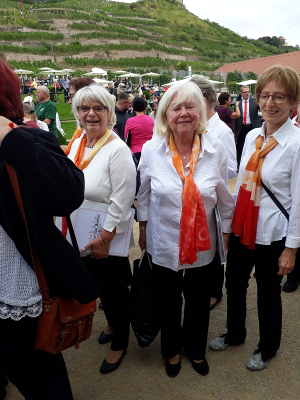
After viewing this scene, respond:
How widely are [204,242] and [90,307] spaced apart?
808mm

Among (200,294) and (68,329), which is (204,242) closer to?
(200,294)

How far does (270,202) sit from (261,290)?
0.62 m

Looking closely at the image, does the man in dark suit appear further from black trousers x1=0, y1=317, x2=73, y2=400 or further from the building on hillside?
the building on hillside

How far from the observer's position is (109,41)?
61.8m

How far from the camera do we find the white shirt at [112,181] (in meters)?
2.03

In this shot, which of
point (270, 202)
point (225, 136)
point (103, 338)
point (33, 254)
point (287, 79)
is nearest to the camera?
point (33, 254)

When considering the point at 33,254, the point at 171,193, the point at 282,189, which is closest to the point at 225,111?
the point at 282,189

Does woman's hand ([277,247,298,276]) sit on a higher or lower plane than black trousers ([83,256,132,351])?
higher

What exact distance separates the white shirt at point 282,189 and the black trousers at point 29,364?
4.52ft

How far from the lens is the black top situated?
111cm

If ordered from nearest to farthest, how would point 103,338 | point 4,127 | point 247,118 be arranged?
point 4,127
point 103,338
point 247,118

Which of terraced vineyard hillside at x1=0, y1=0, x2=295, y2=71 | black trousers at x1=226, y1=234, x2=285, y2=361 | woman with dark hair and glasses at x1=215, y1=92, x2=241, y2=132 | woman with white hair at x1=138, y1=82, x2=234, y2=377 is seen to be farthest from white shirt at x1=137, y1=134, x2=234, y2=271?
terraced vineyard hillside at x1=0, y1=0, x2=295, y2=71

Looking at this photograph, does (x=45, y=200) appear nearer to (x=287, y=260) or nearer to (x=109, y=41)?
(x=287, y=260)

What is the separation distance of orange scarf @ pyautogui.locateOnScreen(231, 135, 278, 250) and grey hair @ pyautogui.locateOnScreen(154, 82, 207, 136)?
0.38 m
